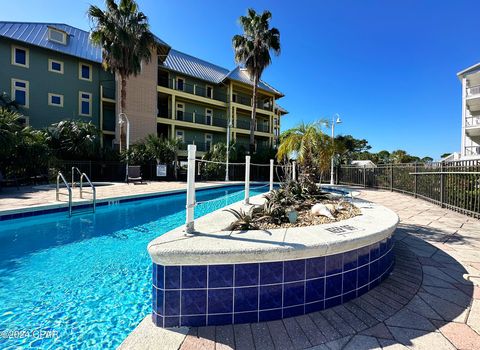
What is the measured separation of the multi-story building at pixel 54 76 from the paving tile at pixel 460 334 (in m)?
23.4

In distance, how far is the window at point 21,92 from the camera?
17.3 m

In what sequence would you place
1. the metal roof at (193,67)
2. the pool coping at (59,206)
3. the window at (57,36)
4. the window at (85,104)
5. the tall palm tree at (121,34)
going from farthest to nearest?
the metal roof at (193,67)
the window at (85,104)
the window at (57,36)
the tall palm tree at (121,34)
the pool coping at (59,206)

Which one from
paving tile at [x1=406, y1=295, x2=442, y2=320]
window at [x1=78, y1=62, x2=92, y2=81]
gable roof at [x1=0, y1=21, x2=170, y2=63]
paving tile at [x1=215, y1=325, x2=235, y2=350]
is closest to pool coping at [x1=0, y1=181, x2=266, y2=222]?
paving tile at [x1=215, y1=325, x2=235, y2=350]

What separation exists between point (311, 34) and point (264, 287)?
56.4ft

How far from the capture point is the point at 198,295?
1980mm

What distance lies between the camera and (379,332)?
1.94 metres

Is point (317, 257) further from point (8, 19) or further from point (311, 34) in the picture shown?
point (8, 19)

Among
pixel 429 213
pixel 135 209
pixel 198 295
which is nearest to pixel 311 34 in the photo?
pixel 429 213

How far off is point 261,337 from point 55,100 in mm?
23590

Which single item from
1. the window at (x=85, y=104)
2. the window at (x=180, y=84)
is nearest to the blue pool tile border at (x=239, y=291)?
the window at (x=85, y=104)

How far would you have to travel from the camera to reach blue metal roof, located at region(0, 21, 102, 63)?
693 inches

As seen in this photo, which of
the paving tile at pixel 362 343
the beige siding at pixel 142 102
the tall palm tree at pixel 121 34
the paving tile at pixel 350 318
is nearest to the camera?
the paving tile at pixel 362 343

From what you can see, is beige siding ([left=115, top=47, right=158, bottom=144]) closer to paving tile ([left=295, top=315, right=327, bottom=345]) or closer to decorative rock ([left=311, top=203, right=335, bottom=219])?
decorative rock ([left=311, top=203, right=335, bottom=219])

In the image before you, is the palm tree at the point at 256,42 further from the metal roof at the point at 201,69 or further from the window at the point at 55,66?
the window at the point at 55,66
